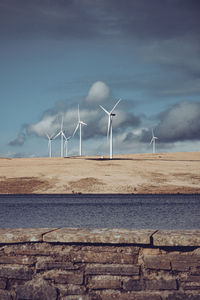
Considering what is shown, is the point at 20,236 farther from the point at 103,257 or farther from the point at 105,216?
the point at 105,216

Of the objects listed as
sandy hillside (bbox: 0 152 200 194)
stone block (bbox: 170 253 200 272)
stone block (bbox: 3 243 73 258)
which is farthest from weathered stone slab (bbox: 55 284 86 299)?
sandy hillside (bbox: 0 152 200 194)

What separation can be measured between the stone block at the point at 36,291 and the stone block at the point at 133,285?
85cm

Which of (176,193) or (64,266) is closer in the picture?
(64,266)

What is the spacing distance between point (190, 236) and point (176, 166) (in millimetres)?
76539

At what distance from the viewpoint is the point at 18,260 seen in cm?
534

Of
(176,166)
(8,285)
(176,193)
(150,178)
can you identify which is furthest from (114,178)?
(8,285)

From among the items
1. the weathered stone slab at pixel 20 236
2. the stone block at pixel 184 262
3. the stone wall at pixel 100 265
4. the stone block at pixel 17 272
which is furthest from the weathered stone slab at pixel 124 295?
the weathered stone slab at pixel 20 236

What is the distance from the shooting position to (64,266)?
17.2 ft

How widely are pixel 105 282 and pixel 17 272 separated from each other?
1099mm

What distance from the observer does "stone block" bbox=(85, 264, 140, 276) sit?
16.6ft

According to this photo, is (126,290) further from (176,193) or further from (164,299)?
(176,193)

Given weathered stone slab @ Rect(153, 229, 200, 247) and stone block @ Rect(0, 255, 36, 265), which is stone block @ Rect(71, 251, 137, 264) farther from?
stone block @ Rect(0, 255, 36, 265)

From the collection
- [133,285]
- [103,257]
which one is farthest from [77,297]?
[133,285]

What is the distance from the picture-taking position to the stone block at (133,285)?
503cm
